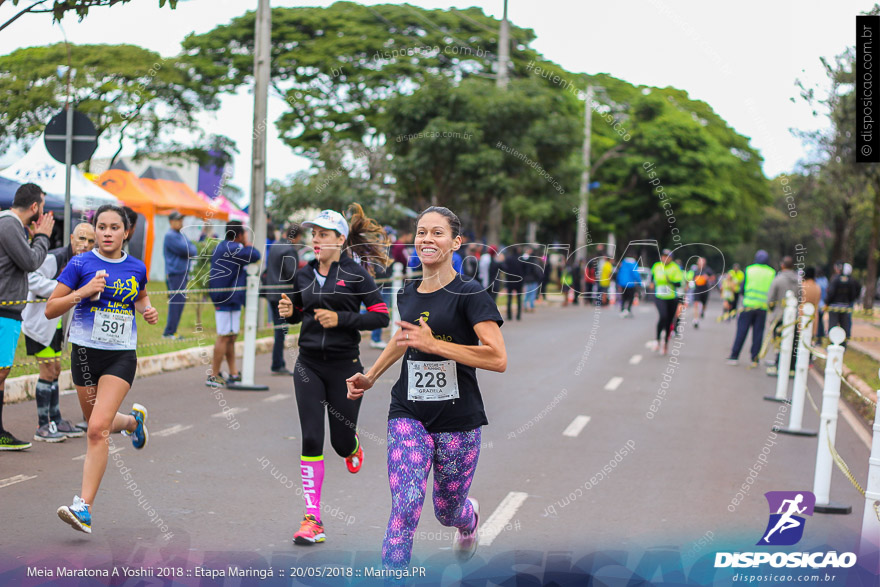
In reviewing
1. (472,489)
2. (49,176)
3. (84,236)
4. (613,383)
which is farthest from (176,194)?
(472,489)

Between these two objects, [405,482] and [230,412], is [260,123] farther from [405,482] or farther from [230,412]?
[405,482]

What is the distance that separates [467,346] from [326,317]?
1.39 metres

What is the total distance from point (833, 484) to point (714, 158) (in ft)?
115

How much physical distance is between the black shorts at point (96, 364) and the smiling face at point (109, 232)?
1.88ft

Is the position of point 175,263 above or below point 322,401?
above

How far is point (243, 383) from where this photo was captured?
10.5 meters

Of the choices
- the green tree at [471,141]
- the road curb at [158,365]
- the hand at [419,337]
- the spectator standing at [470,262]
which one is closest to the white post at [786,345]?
the road curb at [158,365]

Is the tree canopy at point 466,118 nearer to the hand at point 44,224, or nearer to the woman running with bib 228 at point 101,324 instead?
the hand at point 44,224

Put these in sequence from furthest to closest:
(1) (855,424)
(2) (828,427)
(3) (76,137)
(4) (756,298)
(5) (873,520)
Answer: (4) (756,298), (1) (855,424), (3) (76,137), (2) (828,427), (5) (873,520)

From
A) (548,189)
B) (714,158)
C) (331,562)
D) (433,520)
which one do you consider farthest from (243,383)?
(714,158)

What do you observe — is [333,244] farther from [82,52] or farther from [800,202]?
[800,202]

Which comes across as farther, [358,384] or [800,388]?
[800,388]

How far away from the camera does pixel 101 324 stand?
512cm

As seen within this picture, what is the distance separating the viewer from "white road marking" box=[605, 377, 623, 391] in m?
12.1
